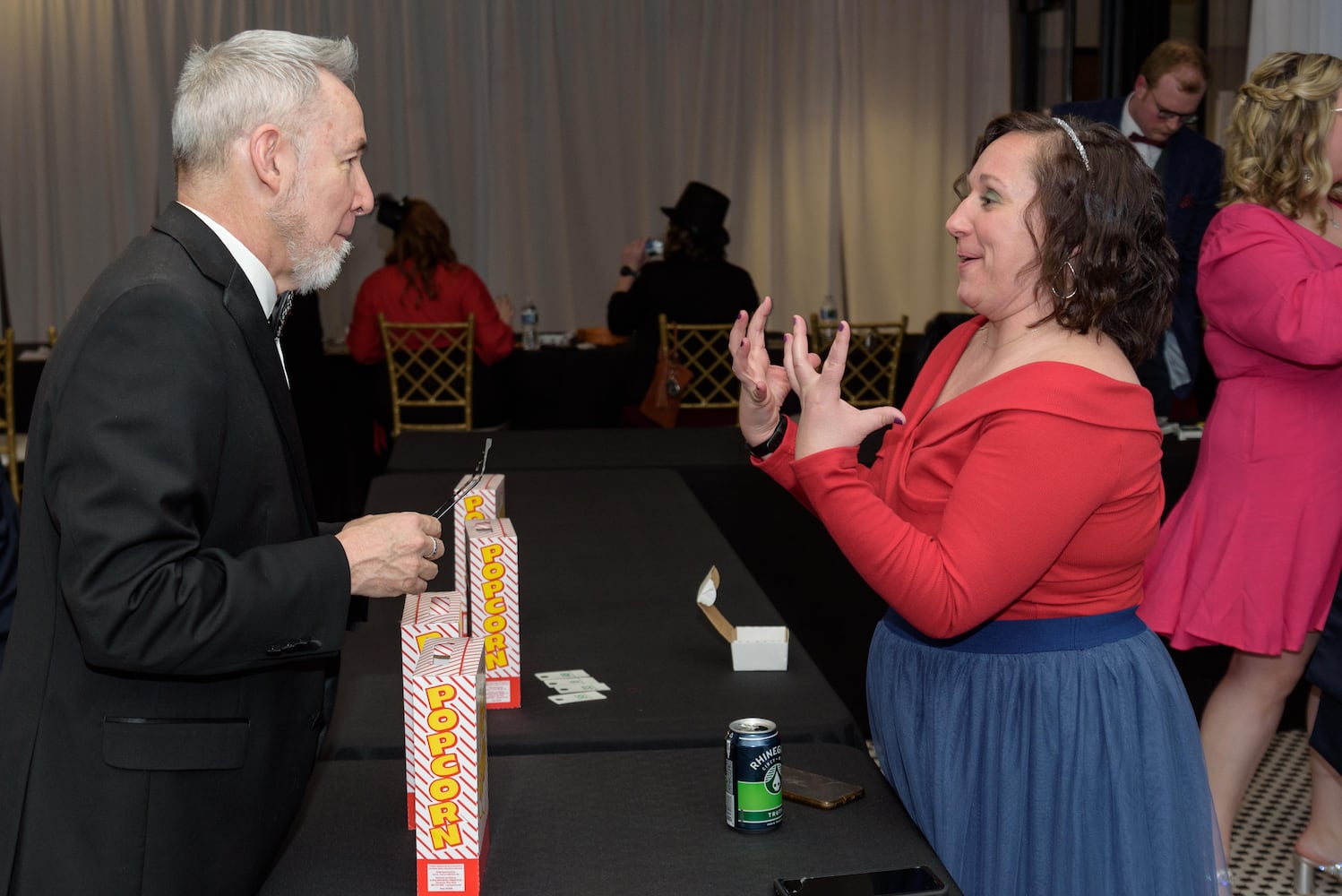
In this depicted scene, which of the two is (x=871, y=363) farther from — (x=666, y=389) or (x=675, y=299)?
(x=666, y=389)

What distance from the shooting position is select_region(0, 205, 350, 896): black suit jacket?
106cm

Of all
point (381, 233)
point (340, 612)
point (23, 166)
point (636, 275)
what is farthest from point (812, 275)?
point (340, 612)

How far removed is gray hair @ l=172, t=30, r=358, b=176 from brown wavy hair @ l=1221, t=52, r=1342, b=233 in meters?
1.68

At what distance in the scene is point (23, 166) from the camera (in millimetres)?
8242

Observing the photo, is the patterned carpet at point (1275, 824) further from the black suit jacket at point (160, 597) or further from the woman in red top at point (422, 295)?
the woman in red top at point (422, 295)

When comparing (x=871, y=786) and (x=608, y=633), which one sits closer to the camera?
(x=871, y=786)

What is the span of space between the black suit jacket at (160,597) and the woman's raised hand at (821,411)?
493 mm

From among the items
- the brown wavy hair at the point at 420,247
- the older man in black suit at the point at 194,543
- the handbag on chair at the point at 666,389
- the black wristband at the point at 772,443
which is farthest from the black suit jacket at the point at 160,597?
the brown wavy hair at the point at 420,247

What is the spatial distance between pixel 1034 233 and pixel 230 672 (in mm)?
939

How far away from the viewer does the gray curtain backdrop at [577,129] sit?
8250mm

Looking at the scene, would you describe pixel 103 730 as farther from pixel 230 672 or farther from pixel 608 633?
pixel 608 633

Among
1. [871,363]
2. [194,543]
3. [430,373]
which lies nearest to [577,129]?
[871,363]

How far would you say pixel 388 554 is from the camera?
1.21 m

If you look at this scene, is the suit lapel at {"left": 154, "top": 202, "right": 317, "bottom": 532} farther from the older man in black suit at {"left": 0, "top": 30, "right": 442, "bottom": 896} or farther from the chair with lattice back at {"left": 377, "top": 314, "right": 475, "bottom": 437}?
the chair with lattice back at {"left": 377, "top": 314, "right": 475, "bottom": 437}
